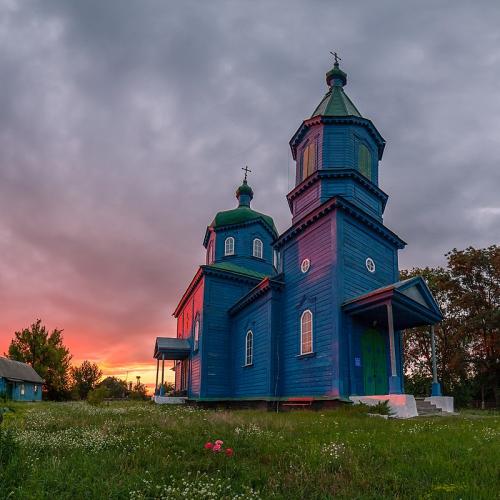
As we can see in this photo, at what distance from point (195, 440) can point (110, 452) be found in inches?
54.7

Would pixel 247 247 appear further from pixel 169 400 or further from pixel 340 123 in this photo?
pixel 340 123

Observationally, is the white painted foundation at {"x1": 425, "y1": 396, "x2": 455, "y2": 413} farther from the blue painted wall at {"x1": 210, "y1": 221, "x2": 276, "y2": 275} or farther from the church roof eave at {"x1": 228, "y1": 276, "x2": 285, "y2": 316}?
the blue painted wall at {"x1": 210, "y1": 221, "x2": 276, "y2": 275}

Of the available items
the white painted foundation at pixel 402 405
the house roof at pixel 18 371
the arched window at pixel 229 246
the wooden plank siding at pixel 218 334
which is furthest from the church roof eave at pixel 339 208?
the house roof at pixel 18 371

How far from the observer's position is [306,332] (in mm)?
17109

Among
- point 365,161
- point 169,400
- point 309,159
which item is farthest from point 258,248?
point 365,161

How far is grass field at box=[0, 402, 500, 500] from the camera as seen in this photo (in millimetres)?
4648

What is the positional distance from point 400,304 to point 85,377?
50797 millimetres

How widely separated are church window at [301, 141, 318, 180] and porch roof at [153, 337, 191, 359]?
14282 millimetres

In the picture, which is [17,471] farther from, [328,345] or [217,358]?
[217,358]

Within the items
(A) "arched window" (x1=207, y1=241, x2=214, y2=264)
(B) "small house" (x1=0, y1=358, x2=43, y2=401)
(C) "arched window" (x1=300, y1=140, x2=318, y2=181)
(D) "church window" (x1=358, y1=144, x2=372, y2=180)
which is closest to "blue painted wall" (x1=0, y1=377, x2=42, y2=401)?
(B) "small house" (x1=0, y1=358, x2=43, y2=401)

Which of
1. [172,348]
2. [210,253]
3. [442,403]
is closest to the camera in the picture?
[442,403]

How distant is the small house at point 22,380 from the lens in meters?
48.4

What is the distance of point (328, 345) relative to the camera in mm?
15477

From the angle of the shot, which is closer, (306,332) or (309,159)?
(306,332)
